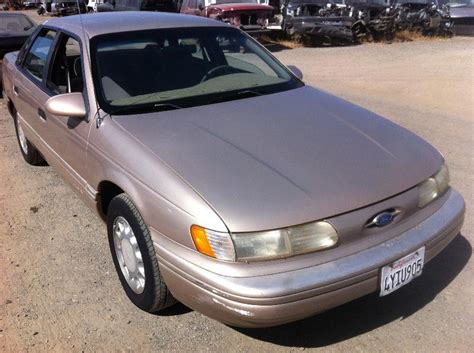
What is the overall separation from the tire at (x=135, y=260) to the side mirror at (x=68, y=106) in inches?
25.9

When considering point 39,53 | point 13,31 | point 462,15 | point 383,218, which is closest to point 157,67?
point 39,53

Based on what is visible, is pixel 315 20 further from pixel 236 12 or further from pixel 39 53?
pixel 39 53

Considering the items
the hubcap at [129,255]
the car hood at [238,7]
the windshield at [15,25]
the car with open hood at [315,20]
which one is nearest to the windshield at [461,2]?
the car with open hood at [315,20]

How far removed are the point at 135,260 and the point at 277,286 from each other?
0.99 m

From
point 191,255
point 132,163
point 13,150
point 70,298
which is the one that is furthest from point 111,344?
point 13,150

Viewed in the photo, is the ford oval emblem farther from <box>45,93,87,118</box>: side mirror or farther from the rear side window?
the rear side window

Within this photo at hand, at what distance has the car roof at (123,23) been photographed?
363 centimetres

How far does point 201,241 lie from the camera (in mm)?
2324

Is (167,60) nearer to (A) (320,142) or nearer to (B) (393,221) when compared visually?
(A) (320,142)

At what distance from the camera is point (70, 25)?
393cm

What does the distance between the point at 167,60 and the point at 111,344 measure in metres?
1.92

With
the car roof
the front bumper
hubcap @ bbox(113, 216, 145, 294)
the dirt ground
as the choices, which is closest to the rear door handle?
the car roof

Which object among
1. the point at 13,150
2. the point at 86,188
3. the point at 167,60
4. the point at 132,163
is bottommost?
the point at 13,150

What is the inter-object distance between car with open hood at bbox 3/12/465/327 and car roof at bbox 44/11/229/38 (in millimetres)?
20
